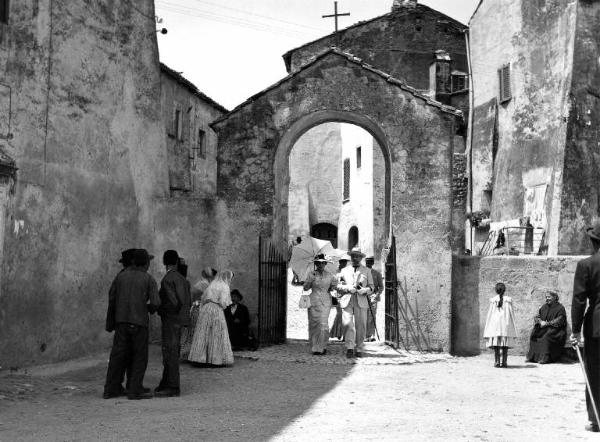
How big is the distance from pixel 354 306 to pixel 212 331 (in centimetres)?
278

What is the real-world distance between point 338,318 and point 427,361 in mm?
3454

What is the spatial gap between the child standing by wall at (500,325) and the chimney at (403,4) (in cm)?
2321

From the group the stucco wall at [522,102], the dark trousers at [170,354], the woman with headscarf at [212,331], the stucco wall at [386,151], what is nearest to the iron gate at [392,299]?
the stucco wall at [386,151]

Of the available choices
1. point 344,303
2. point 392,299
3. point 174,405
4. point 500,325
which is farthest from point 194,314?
point 500,325

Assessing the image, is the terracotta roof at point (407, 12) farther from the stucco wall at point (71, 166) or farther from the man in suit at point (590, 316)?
the man in suit at point (590, 316)

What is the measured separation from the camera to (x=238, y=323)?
1328 centimetres

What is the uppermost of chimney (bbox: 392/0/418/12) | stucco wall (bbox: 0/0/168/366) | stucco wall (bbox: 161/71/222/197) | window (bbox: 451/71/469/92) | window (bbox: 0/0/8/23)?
chimney (bbox: 392/0/418/12)

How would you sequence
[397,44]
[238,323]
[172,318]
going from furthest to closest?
[397,44] < [238,323] < [172,318]

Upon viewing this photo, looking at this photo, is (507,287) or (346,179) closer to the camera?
(507,287)

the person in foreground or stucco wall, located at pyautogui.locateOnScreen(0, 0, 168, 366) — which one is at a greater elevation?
stucco wall, located at pyautogui.locateOnScreen(0, 0, 168, 366)

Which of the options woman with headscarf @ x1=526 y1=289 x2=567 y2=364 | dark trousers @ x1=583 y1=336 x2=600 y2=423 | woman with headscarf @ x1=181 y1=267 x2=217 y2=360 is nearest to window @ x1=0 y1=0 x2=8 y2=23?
woman with headscarf @ x1=181 y1=267 x2=217 y2=360

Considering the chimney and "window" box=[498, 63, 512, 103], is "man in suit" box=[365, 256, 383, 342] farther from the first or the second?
the chimney

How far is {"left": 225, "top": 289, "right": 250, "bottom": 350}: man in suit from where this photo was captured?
13227mm

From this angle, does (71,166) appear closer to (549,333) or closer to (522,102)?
(549,333)
